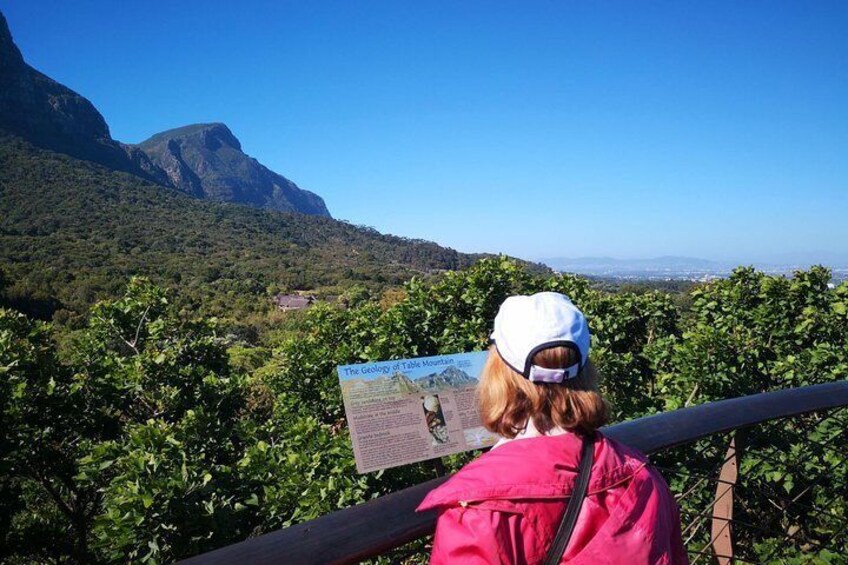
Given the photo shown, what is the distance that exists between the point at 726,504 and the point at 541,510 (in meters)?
1.33

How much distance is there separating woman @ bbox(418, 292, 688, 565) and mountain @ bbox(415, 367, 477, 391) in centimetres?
104

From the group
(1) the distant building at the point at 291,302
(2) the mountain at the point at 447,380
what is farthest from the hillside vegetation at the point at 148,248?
(2) the mountain at the point at 447,380

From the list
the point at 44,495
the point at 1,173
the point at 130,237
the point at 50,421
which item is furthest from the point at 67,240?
the point at 50,421

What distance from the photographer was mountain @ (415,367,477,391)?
2.33 m

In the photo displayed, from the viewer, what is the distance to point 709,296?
7453mm

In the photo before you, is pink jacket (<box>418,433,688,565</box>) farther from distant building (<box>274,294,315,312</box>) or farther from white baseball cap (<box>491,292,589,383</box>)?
distant building (<box>274,294,315,312</box>)

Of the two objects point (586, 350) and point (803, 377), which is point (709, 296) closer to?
point (803, 377)

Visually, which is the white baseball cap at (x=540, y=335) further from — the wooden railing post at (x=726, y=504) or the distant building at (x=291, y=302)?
the distant building at (x=291, y=302)

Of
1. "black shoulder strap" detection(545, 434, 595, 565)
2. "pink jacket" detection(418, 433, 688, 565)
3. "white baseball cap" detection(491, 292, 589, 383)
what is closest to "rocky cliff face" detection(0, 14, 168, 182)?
"white baseball cap" detection(491, 292, 589, 383)

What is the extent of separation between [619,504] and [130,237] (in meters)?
65.0

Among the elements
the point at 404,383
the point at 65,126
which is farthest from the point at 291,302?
the point at 65,126

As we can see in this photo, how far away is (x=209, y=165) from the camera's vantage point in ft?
580

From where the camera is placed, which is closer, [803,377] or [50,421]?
[50,421]

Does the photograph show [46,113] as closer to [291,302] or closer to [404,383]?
[291,302]
